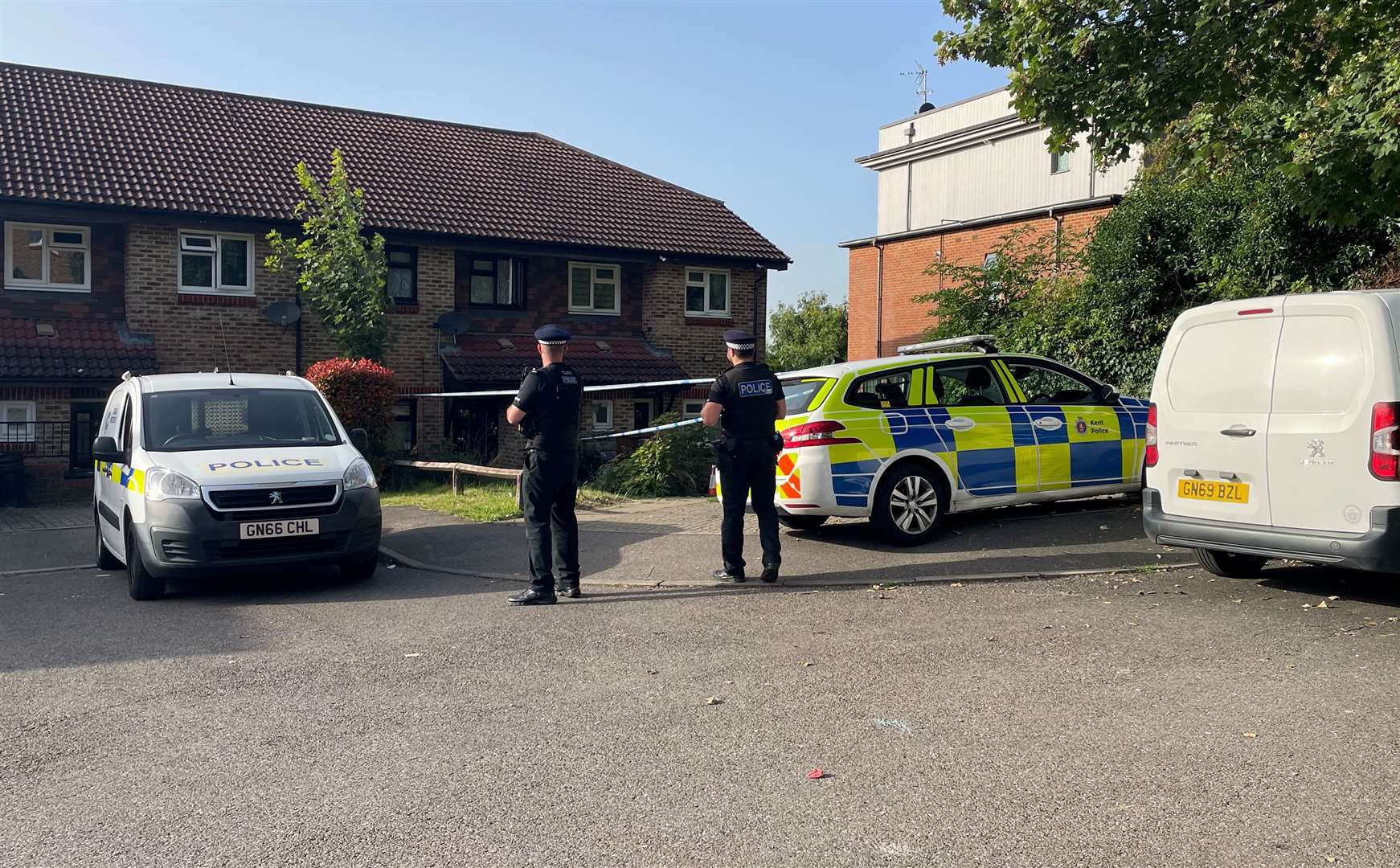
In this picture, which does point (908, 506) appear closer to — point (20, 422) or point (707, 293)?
point (20, 422)

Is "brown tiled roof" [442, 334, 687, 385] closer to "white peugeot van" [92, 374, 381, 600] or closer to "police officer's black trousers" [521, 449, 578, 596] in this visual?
"white peugeot van" [92, 374, 381, 600]

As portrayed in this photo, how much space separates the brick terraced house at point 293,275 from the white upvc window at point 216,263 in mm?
38

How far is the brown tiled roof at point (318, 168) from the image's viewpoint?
64.7 ft

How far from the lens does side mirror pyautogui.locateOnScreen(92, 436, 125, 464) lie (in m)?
9.30

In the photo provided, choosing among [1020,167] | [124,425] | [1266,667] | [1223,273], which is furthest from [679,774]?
[1020,167]

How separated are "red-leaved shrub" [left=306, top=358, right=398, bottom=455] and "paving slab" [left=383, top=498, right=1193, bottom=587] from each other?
390 centimetres

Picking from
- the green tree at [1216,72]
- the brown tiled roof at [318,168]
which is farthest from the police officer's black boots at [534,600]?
the brown tiled roof at [318,168]

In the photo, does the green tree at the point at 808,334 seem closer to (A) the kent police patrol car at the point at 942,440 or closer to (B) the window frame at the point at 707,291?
(B) the window frame at the point at 707,291

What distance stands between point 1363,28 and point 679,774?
973 cm

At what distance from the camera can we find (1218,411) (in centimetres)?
757

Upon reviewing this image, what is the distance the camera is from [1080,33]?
993 centimetres

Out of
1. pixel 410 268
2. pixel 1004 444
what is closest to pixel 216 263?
pixel 410 268

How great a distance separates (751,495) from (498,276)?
1565 cm

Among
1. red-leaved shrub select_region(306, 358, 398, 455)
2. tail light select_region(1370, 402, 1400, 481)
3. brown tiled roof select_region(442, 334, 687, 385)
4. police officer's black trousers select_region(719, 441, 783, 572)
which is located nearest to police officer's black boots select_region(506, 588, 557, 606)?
police officer's black trousers select_region(719, 441, 783, 572)
